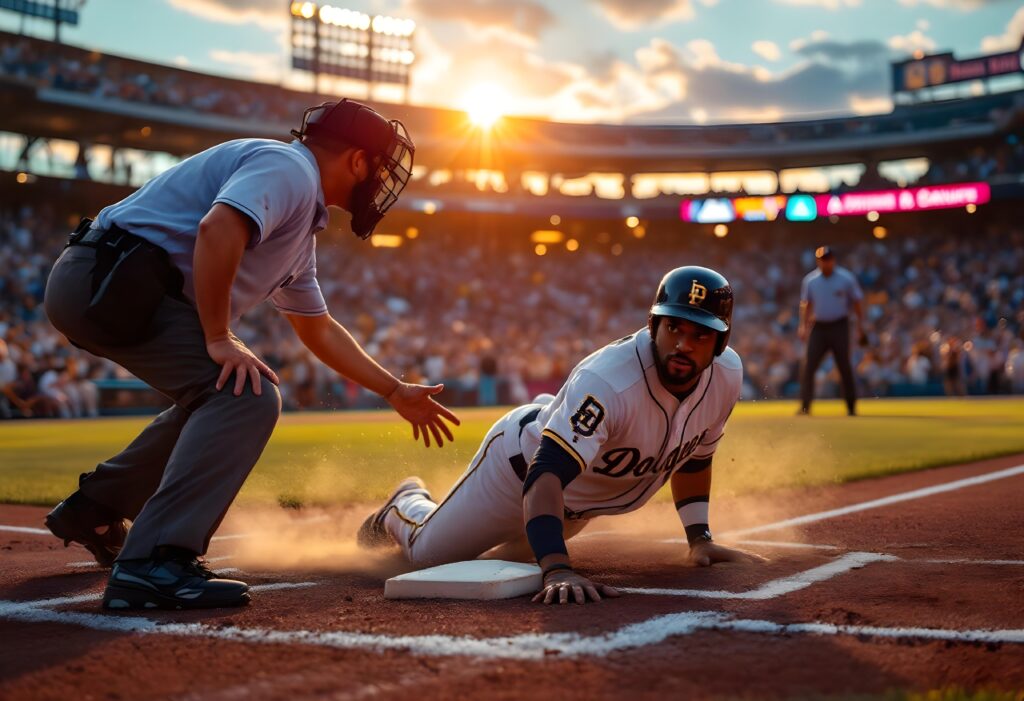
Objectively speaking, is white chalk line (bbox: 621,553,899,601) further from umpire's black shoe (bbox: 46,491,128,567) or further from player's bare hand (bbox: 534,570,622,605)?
umpire's black shoe (bbox: 46,491,128,567)

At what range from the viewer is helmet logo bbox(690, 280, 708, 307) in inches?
146

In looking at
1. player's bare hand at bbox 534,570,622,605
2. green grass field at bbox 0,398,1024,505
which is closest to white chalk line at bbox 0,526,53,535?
green grass field at bbox 0,398,1024,505

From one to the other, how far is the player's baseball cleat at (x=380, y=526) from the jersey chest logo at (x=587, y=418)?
1.65m

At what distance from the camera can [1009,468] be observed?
8500 mm

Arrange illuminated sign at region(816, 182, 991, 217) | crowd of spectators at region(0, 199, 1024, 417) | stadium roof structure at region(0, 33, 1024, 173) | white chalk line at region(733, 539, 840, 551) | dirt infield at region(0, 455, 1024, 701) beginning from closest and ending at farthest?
dirt infield at region(0, 455, 1024, 701)
white chalk line at region(733, 539, 840, 551)
crowd of spectators at region(0, 199, 1024, 417)
stadium roof structure at region(0, 33, 1024, 173)
illuminated sign at region(816, 182, 991, 217)

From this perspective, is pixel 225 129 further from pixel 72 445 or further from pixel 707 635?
pixel 707 635

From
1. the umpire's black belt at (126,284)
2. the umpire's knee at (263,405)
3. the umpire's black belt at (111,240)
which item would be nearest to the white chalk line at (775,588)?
the umpire's knee at (263,405)

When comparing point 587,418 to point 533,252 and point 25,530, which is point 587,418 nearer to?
point 25,530

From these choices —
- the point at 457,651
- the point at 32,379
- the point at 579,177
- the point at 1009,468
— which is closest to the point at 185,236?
the point at 457,651

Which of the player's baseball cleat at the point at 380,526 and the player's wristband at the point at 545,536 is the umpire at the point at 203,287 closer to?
the player's wristband at the point at 545,536

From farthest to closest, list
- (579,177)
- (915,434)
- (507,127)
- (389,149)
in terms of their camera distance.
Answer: (579,177) < (507,127) < (915,434) < (389,149)

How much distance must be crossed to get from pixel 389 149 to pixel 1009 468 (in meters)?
6.81

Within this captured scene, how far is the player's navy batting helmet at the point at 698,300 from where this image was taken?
12.1 feet

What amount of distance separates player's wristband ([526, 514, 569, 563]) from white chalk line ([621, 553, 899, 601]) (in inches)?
12.6
